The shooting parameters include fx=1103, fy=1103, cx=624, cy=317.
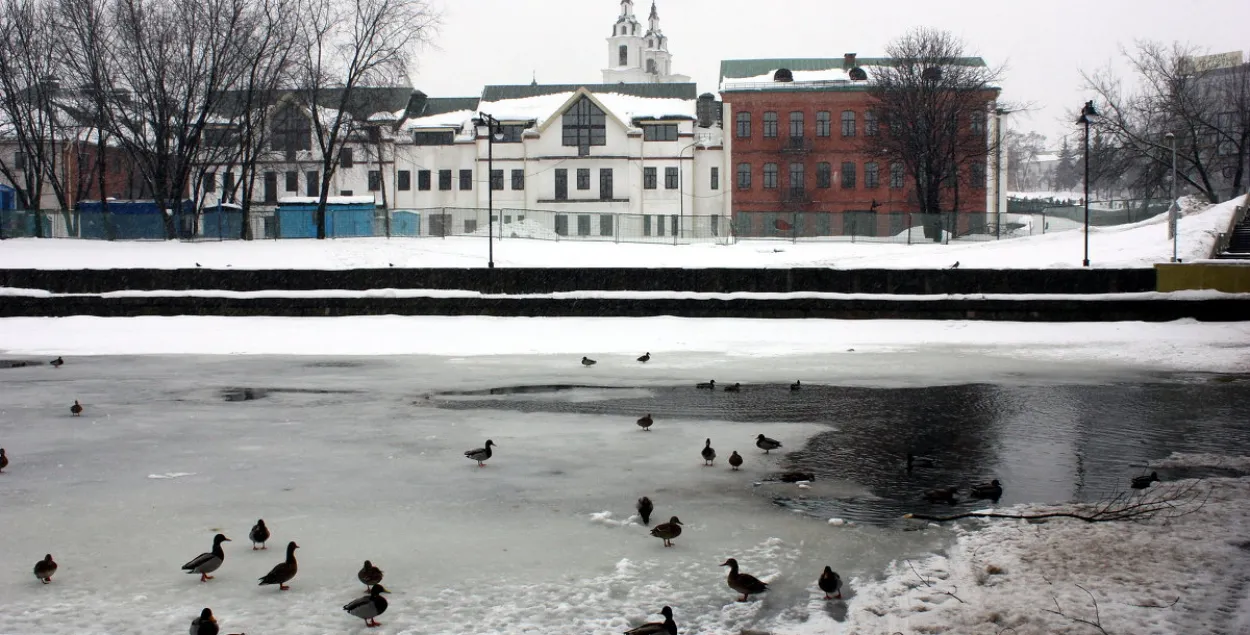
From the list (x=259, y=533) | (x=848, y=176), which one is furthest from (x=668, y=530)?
(x=848, y=176)

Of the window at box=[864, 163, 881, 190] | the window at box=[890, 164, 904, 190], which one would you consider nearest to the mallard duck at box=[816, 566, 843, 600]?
the window at box=[890, 164, 904, 190]

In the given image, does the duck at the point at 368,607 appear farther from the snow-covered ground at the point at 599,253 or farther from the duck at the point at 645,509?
the snow-covered ground at the point at 599,253

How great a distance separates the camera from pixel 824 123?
7256 cm

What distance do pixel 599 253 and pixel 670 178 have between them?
26.8m

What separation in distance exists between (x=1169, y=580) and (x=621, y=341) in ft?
63.0

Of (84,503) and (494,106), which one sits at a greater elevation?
(494,106)

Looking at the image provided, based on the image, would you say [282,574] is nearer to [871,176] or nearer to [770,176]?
[770,176]

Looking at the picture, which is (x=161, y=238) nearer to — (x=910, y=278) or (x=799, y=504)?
(x=910, y=278)

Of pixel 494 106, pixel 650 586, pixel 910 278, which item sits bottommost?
pixel 650 586

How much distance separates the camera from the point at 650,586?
7.66 meters

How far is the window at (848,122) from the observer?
72.2 m

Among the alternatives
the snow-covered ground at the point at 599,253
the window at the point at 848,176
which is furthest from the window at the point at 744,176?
the snow-covered ground at the point at 599,253

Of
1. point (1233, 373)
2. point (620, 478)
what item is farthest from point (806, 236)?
point (620, 478)

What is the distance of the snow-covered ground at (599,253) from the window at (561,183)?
74.7 feet
